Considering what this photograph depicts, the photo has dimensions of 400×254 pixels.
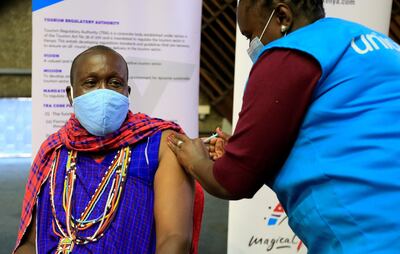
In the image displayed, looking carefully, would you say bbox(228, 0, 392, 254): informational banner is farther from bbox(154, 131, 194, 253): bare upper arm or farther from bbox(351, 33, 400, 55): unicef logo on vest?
bbox(351, 33, 400, 55): unicef logo on vest

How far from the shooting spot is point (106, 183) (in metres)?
1.37

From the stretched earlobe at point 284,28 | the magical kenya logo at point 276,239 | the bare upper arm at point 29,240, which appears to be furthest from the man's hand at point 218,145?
the magical kenya logo at point 276,239

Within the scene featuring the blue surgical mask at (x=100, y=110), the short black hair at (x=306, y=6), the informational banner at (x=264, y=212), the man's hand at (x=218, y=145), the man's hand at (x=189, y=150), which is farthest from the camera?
the informational banner at (x=264, y=212)

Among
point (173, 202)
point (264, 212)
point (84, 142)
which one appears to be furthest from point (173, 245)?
point (264, 212)

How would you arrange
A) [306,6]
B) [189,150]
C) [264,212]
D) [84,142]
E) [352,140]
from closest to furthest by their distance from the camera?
[352,140], [306,6], [189,150], [84,142], [264,212]

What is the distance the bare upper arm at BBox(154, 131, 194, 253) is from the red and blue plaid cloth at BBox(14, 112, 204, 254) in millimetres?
115

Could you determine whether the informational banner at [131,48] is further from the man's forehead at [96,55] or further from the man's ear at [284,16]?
the man's ear at [284,16]

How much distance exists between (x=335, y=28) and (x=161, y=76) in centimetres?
151

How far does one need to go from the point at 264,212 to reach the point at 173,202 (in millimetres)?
1011

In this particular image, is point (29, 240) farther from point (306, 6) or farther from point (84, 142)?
point (306, 6)

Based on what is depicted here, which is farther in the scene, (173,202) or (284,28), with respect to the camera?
(173,202)

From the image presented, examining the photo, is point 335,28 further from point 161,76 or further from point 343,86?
point 161,76

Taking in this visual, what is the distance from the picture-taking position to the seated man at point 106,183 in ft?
4.39

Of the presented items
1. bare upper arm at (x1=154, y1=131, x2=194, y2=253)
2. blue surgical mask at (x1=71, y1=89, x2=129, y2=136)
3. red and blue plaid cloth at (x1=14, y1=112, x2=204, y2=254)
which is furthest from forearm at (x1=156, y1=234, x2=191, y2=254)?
blue surgical mask at (x1=71, y1=89, x2=129, y2=136)
